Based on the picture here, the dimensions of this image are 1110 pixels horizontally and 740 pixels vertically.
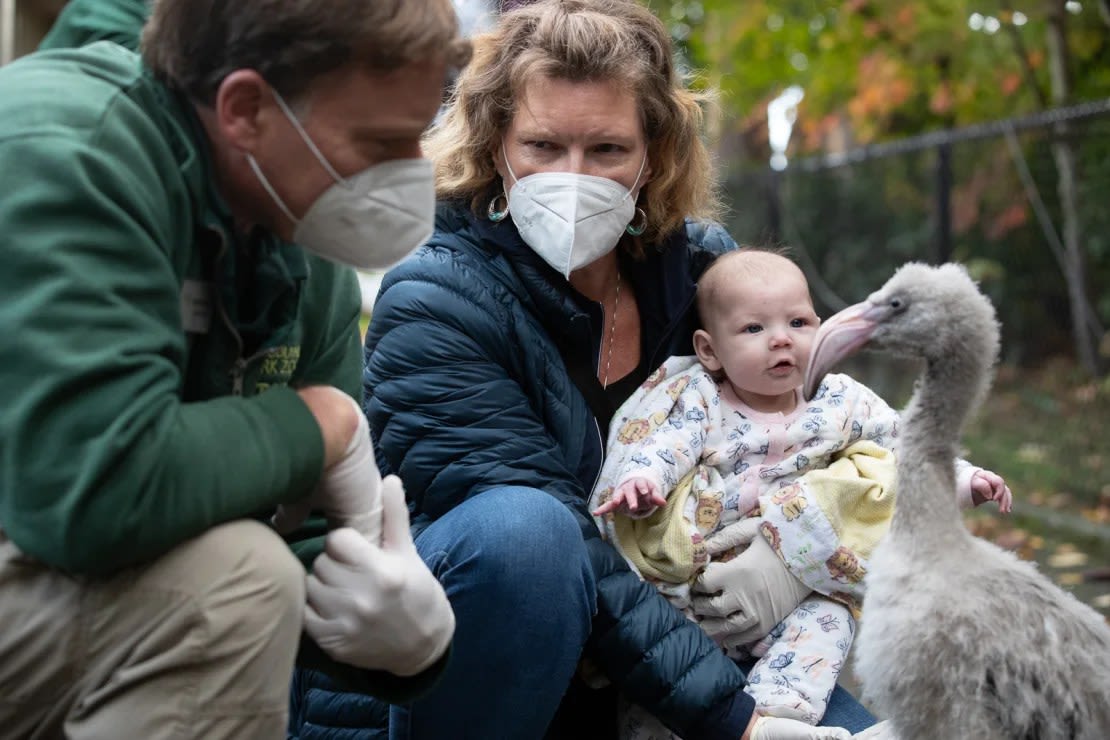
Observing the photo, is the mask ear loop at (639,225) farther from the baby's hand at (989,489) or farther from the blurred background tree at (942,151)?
the blurred background tree at (942,151)

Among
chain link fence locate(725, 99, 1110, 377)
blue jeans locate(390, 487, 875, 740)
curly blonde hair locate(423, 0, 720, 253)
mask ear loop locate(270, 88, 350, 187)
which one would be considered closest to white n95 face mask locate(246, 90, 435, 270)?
mask ear loop locate(270, 88, 350, 187)

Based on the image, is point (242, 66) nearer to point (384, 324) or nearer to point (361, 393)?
point (361, 393)

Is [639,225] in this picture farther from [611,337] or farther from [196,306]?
[196,306]

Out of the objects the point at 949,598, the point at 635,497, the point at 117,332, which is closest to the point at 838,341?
the point at 949,598

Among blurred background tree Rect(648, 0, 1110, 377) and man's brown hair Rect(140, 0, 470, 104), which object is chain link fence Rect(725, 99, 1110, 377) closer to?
blurred background tree Rect(648, 0, 1110, 377)

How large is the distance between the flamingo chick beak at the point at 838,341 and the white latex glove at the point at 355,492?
34.9 inches

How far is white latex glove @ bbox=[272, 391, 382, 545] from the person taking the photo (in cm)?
233

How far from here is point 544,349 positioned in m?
3.32

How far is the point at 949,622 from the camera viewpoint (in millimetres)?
2510

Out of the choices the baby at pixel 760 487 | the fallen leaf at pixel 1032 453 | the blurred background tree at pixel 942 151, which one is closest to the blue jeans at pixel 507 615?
the baby at pixel 760 487

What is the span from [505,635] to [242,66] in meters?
1.32

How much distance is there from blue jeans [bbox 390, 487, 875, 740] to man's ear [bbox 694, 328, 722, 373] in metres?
0.80

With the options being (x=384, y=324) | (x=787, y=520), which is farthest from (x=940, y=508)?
(x=384, y=324)

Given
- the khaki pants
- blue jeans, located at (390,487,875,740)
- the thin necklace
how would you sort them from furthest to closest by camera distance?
the thin necklace < blue jeans, located at (390,487,875,740) < the khaki pants
